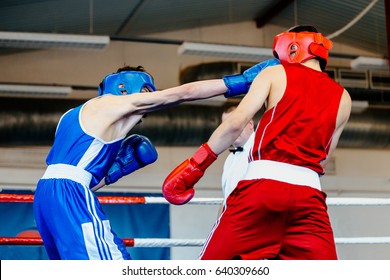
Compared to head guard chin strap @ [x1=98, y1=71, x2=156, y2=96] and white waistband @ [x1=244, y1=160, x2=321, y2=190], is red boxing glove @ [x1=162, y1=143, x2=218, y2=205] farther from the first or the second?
head guard chin strap @ [x1=98, y1=71, x2=156, y2=96]

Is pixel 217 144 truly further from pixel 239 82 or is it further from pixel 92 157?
pixel 92 157

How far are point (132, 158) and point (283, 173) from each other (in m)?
0.95

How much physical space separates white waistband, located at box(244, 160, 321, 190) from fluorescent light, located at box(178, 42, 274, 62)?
3968 mm

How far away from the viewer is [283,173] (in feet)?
7.42

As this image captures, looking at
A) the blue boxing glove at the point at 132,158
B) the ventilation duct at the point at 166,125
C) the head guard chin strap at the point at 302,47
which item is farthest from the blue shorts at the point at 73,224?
the ventilation duct at the point at 166,125

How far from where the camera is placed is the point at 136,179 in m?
8.77

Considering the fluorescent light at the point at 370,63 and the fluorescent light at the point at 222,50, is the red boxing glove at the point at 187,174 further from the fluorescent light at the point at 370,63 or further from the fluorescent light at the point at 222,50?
the fluorescent light at the point at 370,63

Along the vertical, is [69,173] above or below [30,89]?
below

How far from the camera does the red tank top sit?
2293 mm

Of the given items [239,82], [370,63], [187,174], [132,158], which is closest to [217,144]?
[187,174]

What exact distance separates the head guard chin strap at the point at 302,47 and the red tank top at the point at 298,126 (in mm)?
132

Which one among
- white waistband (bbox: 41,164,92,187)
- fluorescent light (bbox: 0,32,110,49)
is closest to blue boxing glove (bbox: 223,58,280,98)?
white waistband (bbox: 41,164,92,187)

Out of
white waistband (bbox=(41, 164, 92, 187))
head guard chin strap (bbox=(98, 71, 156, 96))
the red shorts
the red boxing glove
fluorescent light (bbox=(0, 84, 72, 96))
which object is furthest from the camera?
fluorescent light (bbox=(0, 84, 72, 96))
